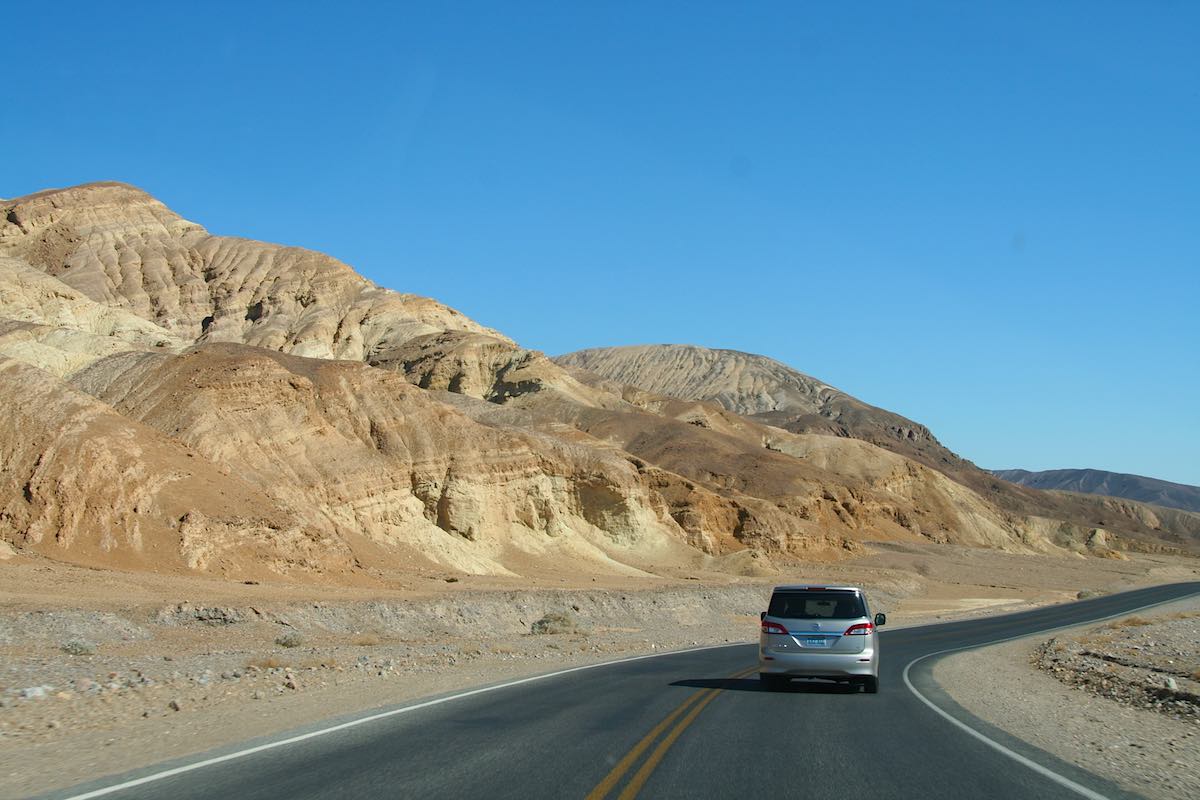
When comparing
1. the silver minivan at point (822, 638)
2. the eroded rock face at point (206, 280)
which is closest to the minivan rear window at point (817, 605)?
the silver minivan at point (822, 638)

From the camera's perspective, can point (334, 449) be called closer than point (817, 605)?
No

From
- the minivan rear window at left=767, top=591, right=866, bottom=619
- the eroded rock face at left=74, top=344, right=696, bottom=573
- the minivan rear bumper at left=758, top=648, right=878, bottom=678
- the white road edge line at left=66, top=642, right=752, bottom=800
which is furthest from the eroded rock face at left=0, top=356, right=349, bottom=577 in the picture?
the minivan rear bumper at left=758, top=648, right=878, bottom=678

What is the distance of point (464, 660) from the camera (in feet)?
75.9

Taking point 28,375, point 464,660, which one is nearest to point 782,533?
point 28,375

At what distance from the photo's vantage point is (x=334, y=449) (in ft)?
187

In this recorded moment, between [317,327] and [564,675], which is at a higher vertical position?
[317,327]

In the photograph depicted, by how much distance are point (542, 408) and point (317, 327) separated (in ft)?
90.8

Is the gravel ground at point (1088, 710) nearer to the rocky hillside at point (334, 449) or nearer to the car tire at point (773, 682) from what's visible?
the car tire at point (773, 682)

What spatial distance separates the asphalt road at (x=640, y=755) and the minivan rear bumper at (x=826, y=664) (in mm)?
410

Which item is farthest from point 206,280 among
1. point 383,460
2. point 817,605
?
point 817,605

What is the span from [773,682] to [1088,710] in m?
5.27

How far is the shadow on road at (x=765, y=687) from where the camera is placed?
17.4 metres

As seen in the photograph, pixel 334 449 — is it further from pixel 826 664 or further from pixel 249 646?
pixel 826 664

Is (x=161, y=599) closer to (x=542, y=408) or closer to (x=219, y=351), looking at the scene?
(x=219, y=351)
